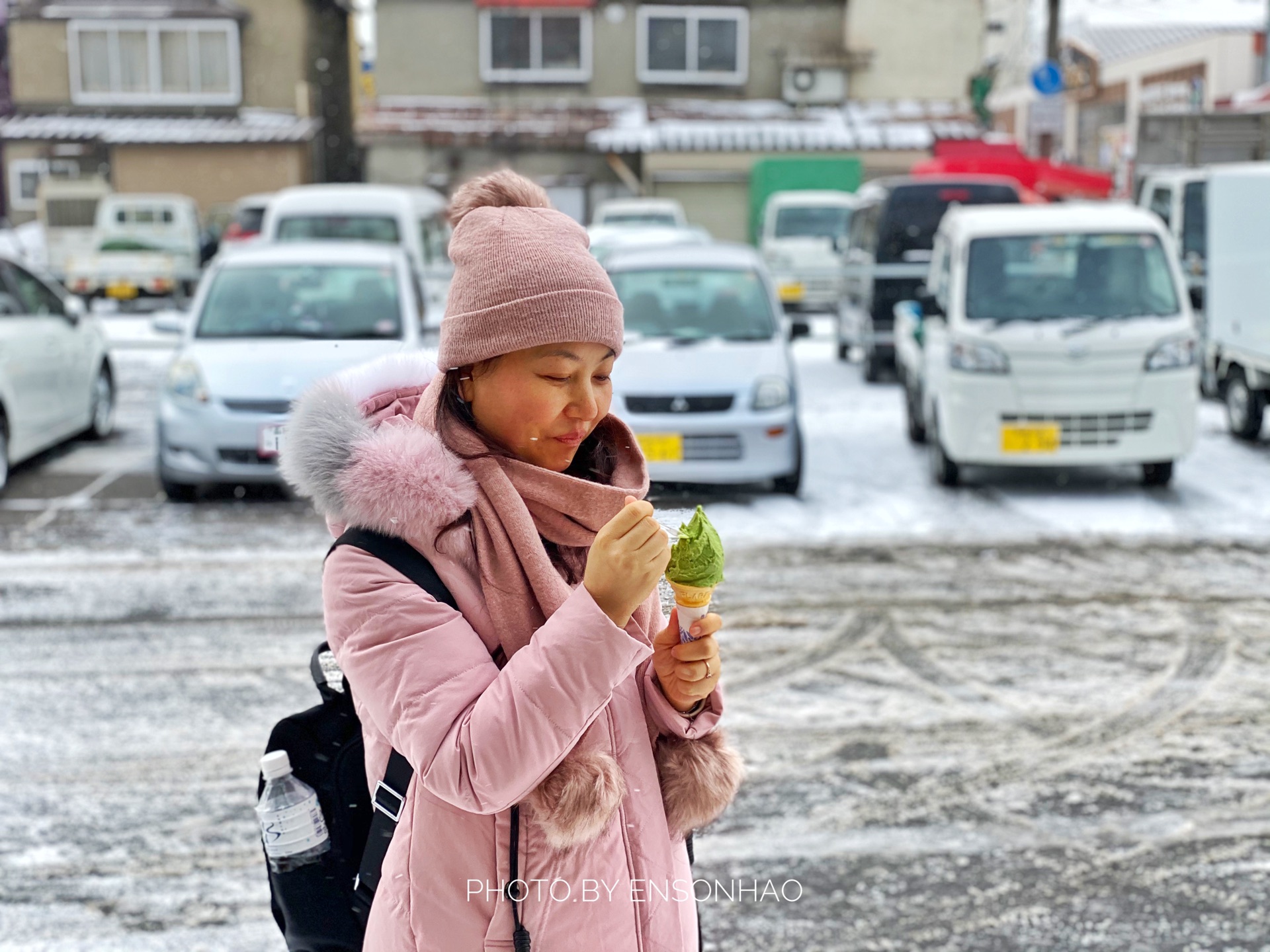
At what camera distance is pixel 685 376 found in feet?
29.1

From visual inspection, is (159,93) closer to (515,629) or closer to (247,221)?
(247,221)

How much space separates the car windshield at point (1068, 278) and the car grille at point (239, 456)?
4889 millimetres

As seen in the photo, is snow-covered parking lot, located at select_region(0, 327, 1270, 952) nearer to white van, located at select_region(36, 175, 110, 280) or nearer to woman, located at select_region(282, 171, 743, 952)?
woman, located at select_region(282, 171, 743, 952)

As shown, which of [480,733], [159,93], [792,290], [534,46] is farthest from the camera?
[159,93]

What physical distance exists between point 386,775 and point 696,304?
27.0 ft

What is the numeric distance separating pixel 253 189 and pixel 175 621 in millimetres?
29264

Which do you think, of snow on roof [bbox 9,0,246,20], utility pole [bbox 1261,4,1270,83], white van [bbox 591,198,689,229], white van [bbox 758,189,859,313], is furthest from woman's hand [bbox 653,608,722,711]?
snow on roof [bbox 9,0,246,20]

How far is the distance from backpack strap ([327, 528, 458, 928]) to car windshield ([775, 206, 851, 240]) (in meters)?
21.3

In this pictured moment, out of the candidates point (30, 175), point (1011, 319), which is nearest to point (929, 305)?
point (1011, 319)

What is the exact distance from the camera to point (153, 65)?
113 ft

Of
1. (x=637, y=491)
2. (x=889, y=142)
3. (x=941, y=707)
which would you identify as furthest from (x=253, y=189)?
(x=637, y=491)

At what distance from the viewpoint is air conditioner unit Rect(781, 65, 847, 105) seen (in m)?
31.1

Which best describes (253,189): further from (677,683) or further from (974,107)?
(677,683)

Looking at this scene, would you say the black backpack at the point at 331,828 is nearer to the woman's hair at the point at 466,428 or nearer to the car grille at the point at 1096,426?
the woman's hair at the point at 466,428
